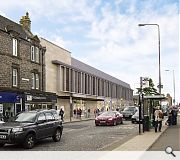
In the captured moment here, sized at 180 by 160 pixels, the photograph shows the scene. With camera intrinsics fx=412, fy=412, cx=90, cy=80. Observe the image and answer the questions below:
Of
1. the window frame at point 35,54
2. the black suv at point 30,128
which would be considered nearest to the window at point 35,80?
the window frame at point 35,54

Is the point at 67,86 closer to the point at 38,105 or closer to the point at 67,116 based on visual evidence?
the point at 67,116

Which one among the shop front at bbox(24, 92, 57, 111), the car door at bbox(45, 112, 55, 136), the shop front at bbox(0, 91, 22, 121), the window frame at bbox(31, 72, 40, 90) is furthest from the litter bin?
the window frame at bbox(31, 72, 40, 90)

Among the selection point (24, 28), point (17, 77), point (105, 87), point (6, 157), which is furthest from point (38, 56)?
point (105, 87)

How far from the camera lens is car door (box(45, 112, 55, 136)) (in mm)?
19219

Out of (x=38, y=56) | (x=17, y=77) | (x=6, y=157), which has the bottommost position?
(x=6, y=157)

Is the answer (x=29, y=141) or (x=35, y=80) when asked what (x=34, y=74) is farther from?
(x=29, y=141)

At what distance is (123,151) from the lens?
48.9 feet

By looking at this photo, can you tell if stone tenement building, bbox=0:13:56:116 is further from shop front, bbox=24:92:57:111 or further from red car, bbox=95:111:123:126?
red car, bbox=95:111:123:126

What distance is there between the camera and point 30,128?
1738 centimetres

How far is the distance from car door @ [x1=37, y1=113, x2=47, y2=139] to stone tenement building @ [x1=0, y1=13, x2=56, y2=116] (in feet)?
59.6

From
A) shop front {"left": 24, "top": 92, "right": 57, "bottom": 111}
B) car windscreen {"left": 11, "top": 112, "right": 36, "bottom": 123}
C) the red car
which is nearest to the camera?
car windscreen {"left": 11, "top": 112, "right": 36, "bottom": 123}

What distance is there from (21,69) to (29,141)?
25.4m

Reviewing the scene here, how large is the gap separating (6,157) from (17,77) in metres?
27.5

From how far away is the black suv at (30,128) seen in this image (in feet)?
54.9
